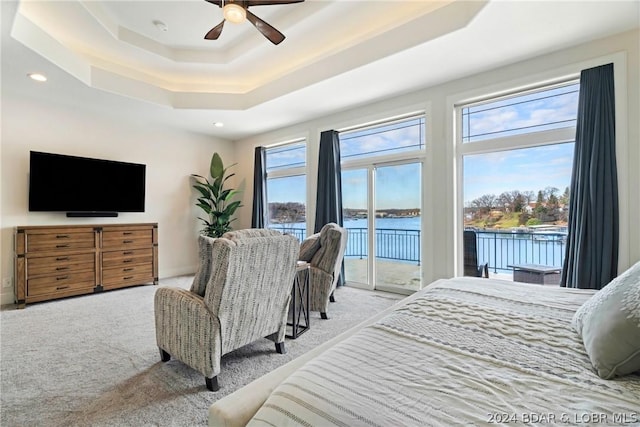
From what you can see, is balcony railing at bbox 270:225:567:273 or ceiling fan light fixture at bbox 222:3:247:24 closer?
ceiling fan light fixture at bbox 222:3:247:24

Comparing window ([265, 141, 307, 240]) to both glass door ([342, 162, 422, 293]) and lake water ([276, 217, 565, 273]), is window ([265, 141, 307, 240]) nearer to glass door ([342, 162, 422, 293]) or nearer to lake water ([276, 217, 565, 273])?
glass door ([342, 162, 422, 293])

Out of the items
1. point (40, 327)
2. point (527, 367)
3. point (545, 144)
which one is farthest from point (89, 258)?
point (545, 144)

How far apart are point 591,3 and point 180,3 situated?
3.68 m

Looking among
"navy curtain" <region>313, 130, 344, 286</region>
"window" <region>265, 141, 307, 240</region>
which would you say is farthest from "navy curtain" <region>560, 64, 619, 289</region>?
"window" <region>265, 141, 307, 240</region>

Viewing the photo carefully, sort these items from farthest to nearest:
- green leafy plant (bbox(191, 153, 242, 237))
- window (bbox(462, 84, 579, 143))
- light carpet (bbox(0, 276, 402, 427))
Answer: green leafy plant (bbox(191, 153, 242, 237)) < window (bbox(462, 84, 579, 143)) < light carpet (bbox(0, 276, 402, 427))

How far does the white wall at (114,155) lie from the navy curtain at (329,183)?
8.91ft

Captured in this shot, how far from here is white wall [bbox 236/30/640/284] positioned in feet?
9.11

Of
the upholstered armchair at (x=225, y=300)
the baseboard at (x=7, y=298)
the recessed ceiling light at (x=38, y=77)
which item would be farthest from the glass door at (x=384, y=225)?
the baseboard at (x=7, y=298)

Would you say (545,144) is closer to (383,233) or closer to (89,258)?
(383,233)

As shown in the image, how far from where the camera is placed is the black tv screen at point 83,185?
4.13 m

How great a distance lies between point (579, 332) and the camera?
1.17m

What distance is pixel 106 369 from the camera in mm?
2246

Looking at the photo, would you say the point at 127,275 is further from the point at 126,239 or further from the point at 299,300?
the point at 299,300

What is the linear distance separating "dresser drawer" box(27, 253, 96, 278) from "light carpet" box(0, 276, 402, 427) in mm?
501
